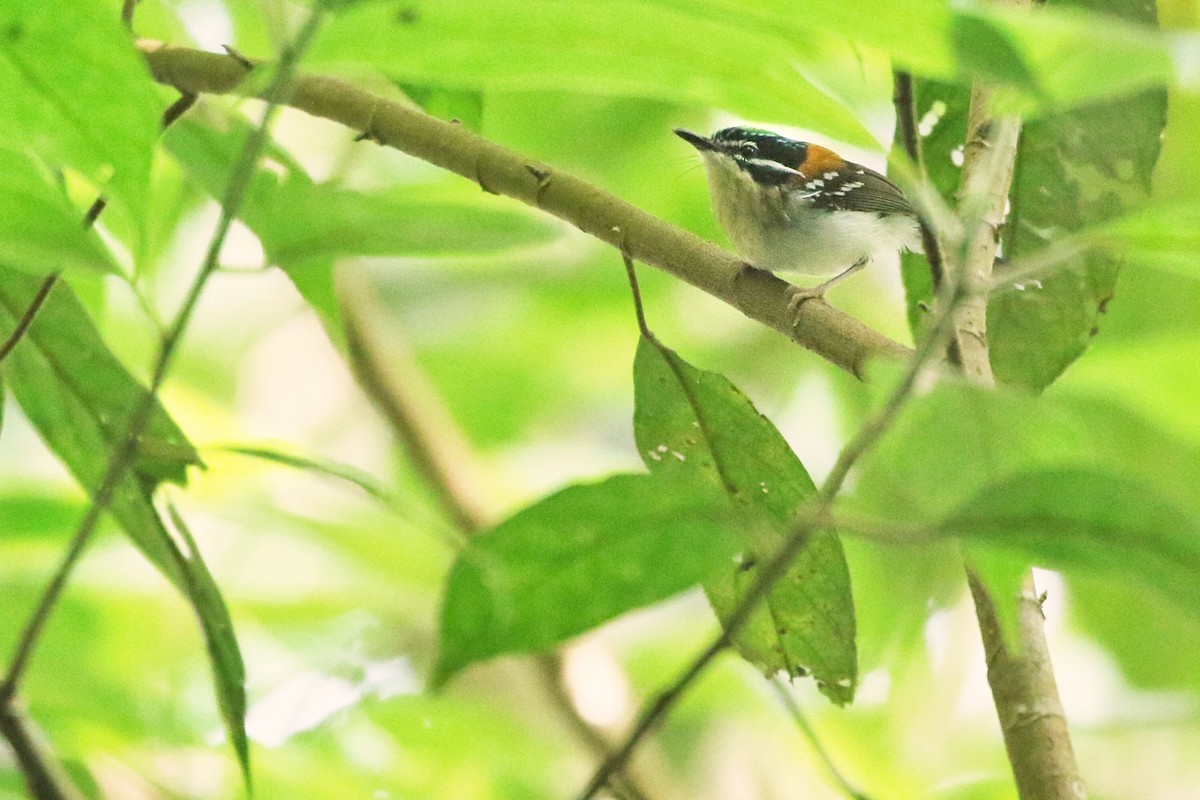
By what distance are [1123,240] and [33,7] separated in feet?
2.00

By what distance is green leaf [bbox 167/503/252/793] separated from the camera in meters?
0.88

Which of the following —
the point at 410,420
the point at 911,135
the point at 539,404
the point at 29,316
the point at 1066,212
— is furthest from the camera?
the point at 539,404

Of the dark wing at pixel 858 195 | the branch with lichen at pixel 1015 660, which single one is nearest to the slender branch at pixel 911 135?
the branch with lichen at pixel 1015 660

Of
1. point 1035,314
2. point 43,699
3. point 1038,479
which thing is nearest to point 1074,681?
point 1035,314

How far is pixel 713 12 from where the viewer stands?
0.54 meters

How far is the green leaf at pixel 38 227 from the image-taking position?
2.34 ft

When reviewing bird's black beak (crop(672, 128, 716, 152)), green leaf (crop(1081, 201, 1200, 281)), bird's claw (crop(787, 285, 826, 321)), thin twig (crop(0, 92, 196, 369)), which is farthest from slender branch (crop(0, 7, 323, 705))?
bird's black beak (crop(672, 128, 716, 152))

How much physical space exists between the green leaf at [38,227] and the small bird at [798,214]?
1668 millimetres

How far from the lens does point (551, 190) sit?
1036mm

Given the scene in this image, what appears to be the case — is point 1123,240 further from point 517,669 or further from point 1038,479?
point 517,669

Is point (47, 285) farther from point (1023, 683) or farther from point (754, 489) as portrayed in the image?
point (1023, 683)

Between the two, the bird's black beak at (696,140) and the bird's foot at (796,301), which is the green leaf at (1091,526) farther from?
the bird's black beak at (696,140)

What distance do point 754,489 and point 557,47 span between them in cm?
52

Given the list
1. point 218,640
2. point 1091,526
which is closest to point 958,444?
point 1091,526
